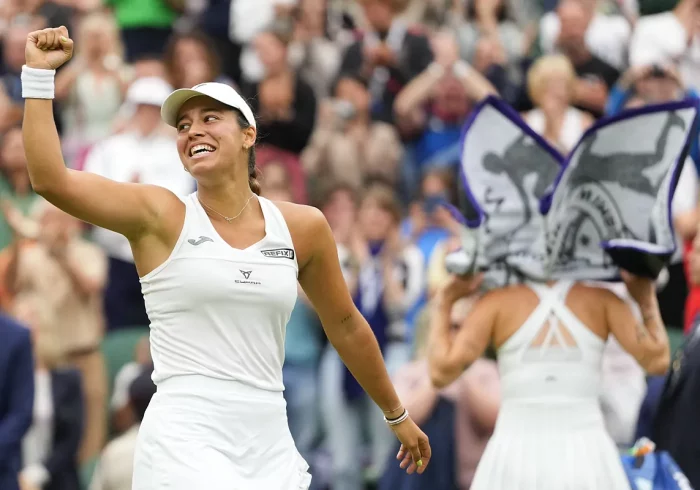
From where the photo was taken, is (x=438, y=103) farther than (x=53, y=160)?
Yes

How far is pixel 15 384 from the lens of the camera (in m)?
7.79

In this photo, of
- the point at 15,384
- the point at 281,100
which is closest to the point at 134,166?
the point at 281,100

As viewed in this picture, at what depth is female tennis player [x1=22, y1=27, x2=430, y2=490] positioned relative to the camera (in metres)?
4.62

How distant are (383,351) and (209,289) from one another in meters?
4.97

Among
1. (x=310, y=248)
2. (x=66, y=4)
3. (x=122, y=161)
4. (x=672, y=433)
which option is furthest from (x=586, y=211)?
(x=66, y=4)

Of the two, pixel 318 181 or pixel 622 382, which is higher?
pixel 318 181

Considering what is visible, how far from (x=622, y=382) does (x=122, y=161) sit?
12.7 feet

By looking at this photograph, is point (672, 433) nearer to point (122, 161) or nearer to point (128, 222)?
point (128, 222)

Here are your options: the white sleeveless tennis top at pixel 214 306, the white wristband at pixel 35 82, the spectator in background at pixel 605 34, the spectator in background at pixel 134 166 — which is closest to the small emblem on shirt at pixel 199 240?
the white sleeveless tennis top at pixel 214 306

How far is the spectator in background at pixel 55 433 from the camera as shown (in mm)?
9125

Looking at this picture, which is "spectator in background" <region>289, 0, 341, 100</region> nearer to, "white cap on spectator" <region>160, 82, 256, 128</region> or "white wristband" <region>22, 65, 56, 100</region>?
"white cap on spectator" <region>160, 82, 256, 128</region>

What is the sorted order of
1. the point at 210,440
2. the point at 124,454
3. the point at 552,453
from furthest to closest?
the point at 124,454 → the point at 552,453 → the point at 210,440

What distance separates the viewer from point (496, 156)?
22.5 feet

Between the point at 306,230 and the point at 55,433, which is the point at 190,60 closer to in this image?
the point at 55,433
